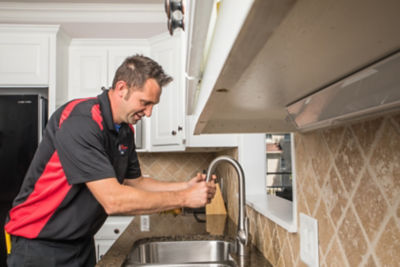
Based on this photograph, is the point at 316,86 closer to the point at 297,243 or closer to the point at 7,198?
the point at 297,243

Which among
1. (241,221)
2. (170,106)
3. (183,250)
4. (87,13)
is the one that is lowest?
(183,250)

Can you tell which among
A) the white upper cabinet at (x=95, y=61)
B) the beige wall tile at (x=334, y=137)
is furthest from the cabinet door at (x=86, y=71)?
the beige wall tile at (x=334, y=137)

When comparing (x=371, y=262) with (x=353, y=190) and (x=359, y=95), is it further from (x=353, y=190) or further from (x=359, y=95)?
(x=359, y=95)

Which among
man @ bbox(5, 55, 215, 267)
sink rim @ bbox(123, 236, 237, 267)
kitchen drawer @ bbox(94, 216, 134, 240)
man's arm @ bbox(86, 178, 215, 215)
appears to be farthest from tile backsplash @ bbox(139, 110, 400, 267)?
kitchen drawer @ bbox(94, 216, 134, 240)

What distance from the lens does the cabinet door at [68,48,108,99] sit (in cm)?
285

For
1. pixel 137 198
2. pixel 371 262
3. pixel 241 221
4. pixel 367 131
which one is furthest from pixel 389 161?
pixel 137 198

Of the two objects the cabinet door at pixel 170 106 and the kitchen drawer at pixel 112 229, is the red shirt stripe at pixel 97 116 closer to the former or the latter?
the cabinet door at pixel 170 106

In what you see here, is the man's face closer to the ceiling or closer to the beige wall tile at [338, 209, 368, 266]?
the beige wall tile at [338, 209, 368, 266]

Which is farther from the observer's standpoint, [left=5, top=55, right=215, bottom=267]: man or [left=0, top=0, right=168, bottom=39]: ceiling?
[left=0, top=0, right=168, bottom=39]: ceiling

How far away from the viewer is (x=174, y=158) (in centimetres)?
319

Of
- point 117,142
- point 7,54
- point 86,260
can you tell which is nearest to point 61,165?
point 117,142

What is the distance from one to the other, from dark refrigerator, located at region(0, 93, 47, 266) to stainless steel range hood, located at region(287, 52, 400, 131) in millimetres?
2404

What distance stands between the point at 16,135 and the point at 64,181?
1482 mm

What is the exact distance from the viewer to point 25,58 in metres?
2.63
